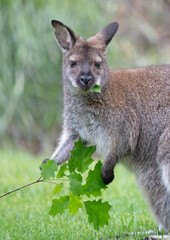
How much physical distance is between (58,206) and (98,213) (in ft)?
1.10

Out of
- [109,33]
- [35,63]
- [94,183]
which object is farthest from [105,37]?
[35,63]

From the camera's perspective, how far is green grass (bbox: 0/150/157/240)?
13.7 feet

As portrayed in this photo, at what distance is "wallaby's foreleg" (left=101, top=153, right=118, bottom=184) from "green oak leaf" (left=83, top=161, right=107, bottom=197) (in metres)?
0.13

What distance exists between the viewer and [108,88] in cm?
454

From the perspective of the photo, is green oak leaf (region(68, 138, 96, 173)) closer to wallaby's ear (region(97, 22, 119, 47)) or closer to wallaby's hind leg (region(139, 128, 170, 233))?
wallaby's hind leg (region(139, 128, 170, 233))

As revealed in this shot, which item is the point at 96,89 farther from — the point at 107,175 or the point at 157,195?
the point at 157,195

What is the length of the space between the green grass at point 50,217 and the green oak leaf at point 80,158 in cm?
58

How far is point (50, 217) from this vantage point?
485cm

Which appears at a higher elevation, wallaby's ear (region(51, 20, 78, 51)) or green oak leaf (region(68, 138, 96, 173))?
wallaby's ear (region(51, 20, 78, 51))

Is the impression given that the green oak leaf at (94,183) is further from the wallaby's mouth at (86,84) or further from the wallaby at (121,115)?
the wallaby's mouth at (86,84)

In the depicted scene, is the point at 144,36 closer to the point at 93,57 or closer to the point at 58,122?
the point at 58,122

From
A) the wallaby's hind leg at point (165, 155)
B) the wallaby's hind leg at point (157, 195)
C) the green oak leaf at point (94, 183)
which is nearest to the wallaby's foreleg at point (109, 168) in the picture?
the green oak leaf at point (94, 183)

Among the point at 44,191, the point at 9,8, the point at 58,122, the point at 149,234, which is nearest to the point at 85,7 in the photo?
the point at 9,8

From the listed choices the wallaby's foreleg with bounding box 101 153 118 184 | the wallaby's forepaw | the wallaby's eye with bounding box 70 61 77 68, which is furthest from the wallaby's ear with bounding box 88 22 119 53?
the wallaby's forepaw
